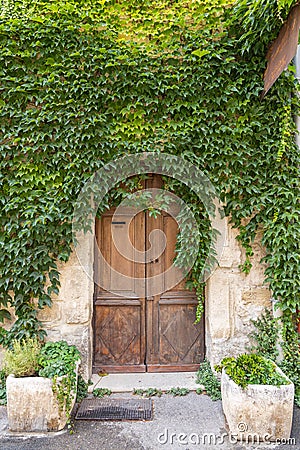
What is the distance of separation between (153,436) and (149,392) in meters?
0.63

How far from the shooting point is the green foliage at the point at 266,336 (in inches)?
131

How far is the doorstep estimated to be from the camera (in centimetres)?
332

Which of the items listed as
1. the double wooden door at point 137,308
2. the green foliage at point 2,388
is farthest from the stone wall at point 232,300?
the green foliage at point 2,388

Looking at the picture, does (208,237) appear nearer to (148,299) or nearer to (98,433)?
(148,299)

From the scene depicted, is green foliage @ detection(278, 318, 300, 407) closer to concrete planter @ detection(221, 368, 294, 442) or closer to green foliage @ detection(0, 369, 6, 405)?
concrete planter @ detection(221, 368, 294, 442)

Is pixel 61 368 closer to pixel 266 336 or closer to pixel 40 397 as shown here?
pixel 40 397

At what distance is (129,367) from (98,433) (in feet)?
3.17

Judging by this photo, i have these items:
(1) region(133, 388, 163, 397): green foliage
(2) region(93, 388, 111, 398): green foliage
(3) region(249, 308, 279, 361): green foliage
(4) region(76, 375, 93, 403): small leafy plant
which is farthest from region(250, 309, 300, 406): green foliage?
(4) region(76, 375, 93, 403): small leafy plant

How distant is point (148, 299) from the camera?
3.66 metres

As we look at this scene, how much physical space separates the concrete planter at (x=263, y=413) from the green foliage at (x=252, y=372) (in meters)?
0.07

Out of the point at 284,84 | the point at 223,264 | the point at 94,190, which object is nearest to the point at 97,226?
the point at 94,190

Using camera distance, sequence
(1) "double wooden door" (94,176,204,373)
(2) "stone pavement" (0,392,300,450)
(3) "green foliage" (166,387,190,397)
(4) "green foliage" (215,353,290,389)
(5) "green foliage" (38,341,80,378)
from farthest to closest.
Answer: (1) "double wooden door" (94,176,204,373) → (3) "green foliage" (166,387,190,397) → (5) "green foliage" (38,341,80,378) → (4) "green foliage" (215,353,290,389) → (2) "stone pavement" (0,392,300,450)

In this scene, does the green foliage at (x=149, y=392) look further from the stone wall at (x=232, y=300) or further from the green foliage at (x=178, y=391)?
the stone wall at (x=232, y=300)

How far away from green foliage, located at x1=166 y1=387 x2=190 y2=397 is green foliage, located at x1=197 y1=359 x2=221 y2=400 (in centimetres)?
12
